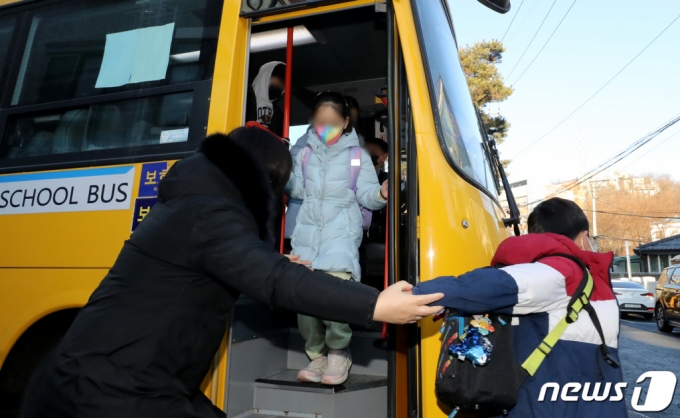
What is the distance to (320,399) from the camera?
2859 mm

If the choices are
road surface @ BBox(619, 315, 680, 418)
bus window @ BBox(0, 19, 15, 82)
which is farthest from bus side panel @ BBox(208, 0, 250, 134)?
road surface @ BBox(619, 315, 680, 418)

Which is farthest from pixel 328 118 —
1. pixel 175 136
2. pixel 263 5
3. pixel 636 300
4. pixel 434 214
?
pixel 636 300

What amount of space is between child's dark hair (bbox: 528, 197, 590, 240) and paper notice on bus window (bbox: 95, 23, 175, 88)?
6.60 feet

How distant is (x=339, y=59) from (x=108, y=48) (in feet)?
6.85

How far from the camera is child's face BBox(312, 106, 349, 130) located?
3.30 m

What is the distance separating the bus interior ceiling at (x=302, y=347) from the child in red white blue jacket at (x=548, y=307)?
1207 mm

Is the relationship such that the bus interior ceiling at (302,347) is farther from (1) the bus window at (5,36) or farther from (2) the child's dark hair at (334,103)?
(1) the bus window at (5,36)

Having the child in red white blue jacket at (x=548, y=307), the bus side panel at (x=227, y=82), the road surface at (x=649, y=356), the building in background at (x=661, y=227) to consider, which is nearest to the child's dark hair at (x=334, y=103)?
the bus side panel at (x=227, y=82)

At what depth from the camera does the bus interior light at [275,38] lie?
3879 mm

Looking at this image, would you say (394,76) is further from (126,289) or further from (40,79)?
(40,79)

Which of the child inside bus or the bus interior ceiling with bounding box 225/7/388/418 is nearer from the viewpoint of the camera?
the bus interior ceiling with bounding box 225/7/388/418

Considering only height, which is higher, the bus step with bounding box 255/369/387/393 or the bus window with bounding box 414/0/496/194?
the bus window with bounding box 414/0/496/194

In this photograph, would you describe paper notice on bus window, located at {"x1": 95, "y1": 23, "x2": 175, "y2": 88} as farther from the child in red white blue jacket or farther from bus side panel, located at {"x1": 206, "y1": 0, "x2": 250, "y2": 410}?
the child in red white blue jacket

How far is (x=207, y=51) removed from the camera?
278cm
